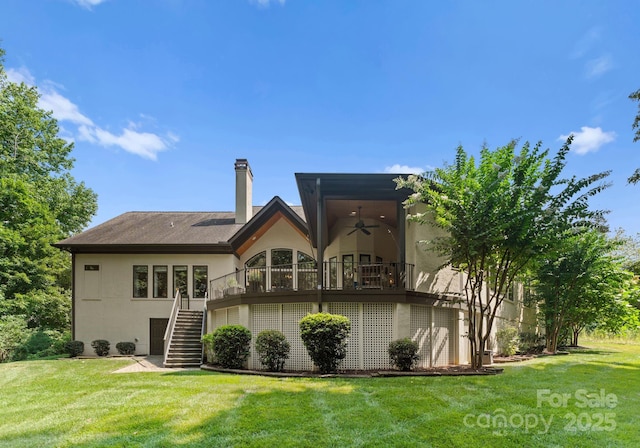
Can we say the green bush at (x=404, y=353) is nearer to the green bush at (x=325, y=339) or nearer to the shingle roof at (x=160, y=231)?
the green bush at (x=325, y=339)

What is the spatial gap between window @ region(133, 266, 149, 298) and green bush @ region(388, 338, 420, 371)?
41.9 feet

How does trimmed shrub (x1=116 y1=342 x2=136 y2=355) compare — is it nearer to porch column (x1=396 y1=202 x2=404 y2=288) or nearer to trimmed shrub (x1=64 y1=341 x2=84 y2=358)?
trimmed shrub (x1=64 y1=341 x2=84 y2=358)

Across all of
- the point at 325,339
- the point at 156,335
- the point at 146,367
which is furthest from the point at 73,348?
the point at 325,339

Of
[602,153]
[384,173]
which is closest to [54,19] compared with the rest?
[384,173]

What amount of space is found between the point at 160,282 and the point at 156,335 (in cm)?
244

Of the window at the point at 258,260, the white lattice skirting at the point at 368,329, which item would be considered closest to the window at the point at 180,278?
the window at the point at 258,260

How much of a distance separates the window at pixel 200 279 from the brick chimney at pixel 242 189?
123 inches

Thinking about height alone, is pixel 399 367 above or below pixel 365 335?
below

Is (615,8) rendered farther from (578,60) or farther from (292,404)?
(292,404)

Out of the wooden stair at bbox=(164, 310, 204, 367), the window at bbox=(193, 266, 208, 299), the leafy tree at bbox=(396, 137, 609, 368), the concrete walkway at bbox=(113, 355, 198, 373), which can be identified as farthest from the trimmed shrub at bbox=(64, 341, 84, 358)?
the leafy tree at bbox=(396, 137, 609, 368)

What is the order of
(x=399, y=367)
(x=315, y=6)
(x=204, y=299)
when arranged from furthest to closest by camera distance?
(x=204, y=299), (x=315, y=6), (x=399, y=367)

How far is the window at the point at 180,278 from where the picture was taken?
59.9 ft

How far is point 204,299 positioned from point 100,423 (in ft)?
40.8

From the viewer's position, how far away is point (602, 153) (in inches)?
751
